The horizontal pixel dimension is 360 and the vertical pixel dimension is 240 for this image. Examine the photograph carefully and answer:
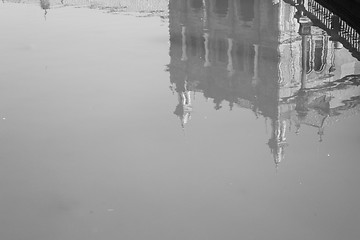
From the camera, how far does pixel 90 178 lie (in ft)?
25.6

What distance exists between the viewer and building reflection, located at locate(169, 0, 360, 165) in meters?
10.8

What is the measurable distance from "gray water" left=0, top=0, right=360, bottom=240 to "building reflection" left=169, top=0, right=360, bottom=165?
0.06 metres

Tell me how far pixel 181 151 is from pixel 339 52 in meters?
8.53

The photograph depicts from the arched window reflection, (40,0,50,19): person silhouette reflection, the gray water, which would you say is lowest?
the gray water

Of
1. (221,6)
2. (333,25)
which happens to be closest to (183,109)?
(333,25)

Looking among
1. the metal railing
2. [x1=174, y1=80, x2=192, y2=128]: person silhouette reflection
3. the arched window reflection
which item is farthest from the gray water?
the arched window reflection

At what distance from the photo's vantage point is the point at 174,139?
30.6 ft

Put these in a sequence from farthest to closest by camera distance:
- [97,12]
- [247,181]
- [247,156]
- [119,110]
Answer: [97,12], [119,110], [247,156], [247,181]

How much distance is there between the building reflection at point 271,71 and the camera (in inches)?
426

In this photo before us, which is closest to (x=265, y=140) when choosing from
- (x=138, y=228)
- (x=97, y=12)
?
(x=138, y=228)

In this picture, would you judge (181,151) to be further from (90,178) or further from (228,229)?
(228,229)

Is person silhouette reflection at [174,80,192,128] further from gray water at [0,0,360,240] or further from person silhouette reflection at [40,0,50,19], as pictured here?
person silhouette reflection at [40,0,50,19]

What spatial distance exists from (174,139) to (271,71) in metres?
5.80

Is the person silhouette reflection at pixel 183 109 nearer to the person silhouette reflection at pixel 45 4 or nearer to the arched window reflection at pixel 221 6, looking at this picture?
the person silhouette reflection at pixel 45 4
